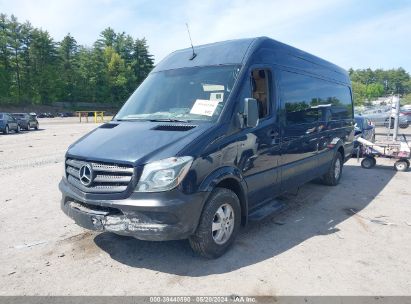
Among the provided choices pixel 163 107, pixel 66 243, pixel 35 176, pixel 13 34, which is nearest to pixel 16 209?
pixel 66 243

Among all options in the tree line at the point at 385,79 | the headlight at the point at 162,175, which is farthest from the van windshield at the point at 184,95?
the tree line at the point at 385,79

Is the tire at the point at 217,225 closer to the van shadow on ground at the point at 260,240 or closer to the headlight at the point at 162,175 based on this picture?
the van shadow on ground at the point at 260,240

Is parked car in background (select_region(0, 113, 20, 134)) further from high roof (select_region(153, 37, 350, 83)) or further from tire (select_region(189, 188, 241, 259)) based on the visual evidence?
tire (select_region(189, 188, 241, 259))

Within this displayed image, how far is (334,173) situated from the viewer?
7.64 metres

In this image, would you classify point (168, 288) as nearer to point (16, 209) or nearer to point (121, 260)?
point (121, 260)

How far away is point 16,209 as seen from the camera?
5.91 m

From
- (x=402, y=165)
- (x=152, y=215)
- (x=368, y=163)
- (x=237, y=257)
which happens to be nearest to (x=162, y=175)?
(x=152, y=215)

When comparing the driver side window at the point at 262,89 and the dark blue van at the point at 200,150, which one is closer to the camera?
the dark blue van at the point at 200,150

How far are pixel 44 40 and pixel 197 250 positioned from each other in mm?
81269

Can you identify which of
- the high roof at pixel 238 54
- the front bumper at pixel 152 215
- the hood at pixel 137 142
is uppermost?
the high roof at pixel 238 54

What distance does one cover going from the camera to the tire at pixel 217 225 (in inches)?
144

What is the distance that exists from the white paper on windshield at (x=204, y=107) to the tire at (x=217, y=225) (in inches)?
37.2

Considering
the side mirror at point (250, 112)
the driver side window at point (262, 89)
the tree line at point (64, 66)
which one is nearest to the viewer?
the side mirror at point (250, 112)

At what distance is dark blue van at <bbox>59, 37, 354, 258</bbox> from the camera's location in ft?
11.0
